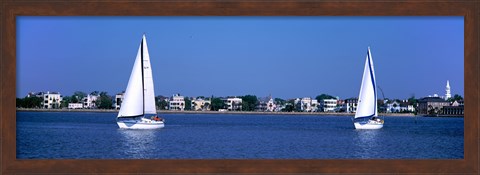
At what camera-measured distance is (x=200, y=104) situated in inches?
2714

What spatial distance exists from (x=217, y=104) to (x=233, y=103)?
540 centimetres

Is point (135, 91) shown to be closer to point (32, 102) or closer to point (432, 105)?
point (32, 102)

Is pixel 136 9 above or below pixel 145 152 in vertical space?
above

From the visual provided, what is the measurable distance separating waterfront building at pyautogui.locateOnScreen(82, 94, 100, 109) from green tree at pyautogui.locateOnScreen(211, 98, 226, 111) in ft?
37.3

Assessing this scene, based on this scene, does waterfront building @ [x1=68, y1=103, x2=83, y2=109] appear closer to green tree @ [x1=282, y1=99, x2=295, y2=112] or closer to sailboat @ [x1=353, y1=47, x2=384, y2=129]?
green tree @ [x1=282, y1=99, x2=295, y2=112]

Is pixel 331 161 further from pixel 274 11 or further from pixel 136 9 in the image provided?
pixel 136 9

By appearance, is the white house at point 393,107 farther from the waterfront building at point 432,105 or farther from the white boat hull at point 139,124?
the white boat hull at point 139,124

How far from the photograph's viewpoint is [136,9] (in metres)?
5.08

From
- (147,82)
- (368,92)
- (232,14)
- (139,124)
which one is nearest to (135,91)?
(147,82)

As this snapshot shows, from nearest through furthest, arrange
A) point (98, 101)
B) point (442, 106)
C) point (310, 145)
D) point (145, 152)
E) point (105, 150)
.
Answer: point (145, 152) → point (105, 150) → point (310, 145) → point (98, 101) → point (442, 106)

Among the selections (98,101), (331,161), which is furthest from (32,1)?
(98,101)

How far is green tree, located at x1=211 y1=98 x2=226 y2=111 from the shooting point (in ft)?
235

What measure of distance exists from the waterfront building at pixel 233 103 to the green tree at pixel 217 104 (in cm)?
56
